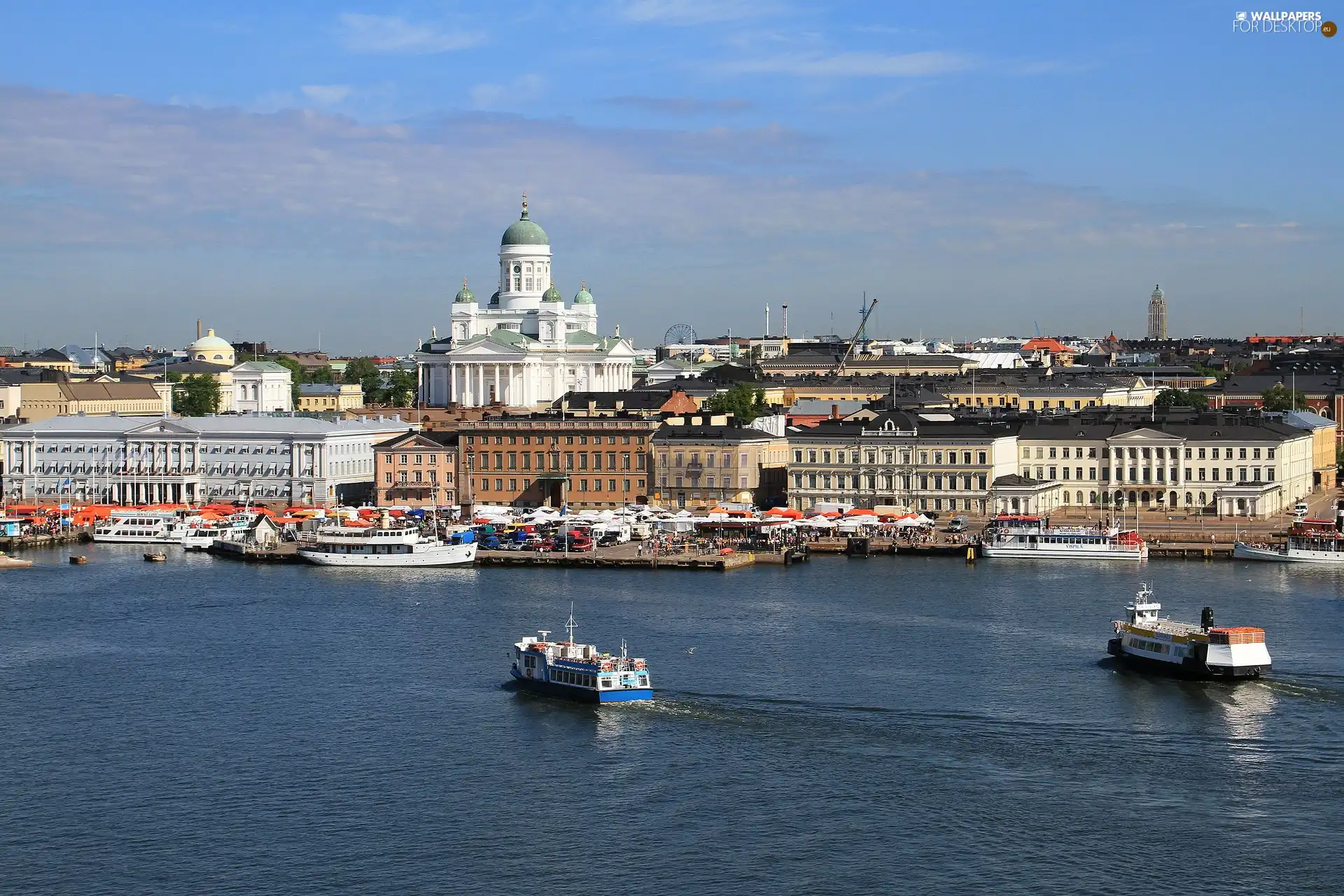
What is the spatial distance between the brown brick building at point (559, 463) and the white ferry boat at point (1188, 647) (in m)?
26.8

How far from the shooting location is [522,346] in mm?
92062

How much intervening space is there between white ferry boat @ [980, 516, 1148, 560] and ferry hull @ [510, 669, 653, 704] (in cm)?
2022

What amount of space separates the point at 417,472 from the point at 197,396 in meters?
32.9

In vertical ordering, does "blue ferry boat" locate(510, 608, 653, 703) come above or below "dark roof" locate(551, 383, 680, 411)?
below

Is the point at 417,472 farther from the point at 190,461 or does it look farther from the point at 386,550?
the point at 386,550

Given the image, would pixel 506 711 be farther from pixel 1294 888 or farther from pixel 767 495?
pixel 767 495

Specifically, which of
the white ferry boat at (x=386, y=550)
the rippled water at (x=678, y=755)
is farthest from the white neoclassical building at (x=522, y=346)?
the rippled water at (x=678, y=755)

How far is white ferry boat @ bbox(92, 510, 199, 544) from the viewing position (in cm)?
5597

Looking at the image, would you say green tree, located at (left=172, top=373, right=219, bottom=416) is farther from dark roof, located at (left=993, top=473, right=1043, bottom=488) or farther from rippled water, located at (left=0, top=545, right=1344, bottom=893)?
rippled water, located at (left=0, top=545, right=1344, bottom=893)

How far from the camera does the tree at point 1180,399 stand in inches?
3150

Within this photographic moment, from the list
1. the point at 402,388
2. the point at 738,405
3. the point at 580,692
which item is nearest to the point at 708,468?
the point at 738,405

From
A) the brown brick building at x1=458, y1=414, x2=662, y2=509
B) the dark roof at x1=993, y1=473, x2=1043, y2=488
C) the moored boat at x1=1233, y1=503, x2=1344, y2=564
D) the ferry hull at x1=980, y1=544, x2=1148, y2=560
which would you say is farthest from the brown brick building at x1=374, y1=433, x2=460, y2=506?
the moored boat at x1=1233, y1=503, x2=1344, y2=564

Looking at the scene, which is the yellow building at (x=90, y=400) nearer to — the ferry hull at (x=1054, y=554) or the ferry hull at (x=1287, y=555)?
the ferry hull at (x=1054, y=554)

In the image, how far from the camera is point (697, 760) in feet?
89.6
